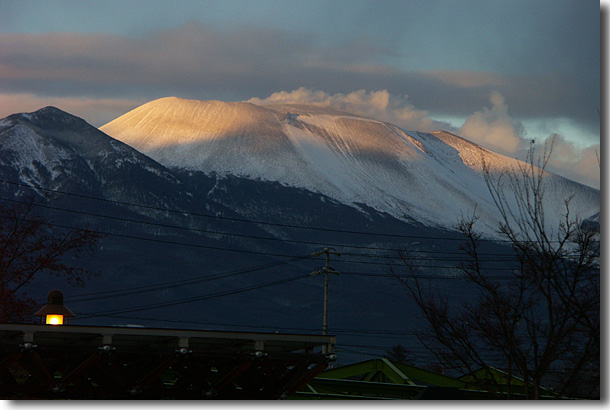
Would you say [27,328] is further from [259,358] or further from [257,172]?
[257,172]

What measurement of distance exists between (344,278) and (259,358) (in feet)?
513

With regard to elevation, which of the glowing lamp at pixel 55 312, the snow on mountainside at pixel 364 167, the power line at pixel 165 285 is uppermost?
the snow on mountainside at pixel 364 167

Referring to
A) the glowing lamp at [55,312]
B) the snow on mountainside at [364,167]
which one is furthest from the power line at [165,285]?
the glowing lamp at [55,312]

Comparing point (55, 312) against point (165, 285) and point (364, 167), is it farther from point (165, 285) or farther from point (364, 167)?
point (364, 167)

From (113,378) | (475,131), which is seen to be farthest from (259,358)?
(475,131)

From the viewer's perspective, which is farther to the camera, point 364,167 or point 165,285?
point 364,167

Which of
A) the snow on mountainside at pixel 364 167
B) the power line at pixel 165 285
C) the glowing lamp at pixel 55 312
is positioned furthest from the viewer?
the snow on mountainside at pixel 364 167

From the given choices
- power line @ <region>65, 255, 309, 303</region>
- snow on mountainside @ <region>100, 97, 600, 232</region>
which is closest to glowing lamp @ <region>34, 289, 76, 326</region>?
power line @ <region>65, 255, 309, 303</region>

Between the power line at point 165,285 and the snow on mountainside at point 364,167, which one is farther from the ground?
the snow on mountainside at point 364,167

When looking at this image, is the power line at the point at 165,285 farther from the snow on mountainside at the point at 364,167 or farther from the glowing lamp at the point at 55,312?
the glowing lamp at the point at 55,312

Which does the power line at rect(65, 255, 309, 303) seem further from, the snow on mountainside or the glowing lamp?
the glowing lamp

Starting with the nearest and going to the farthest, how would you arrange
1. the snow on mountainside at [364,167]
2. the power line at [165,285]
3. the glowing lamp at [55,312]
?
1. the glowing lamp at [55,312]
2. the power line at [165,285]
3. the snow on mountainside at [364,167]

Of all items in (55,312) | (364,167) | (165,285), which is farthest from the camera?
(364,167)

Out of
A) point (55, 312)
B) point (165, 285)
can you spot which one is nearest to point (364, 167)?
point (165, 285)
